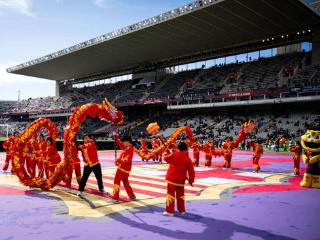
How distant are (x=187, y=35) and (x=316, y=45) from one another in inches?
592

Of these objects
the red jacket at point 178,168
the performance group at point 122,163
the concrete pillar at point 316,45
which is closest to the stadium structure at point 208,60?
the concrete pillar at point 316,45

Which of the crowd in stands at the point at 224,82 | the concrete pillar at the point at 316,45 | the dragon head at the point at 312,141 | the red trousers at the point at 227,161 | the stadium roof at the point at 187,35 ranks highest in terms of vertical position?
the stadium roof at the point at 187,35

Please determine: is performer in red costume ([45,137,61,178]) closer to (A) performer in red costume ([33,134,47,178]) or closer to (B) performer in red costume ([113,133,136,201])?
(A) performer in red costume ([33,134,47,178])

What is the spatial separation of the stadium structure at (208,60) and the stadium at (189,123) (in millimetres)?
176

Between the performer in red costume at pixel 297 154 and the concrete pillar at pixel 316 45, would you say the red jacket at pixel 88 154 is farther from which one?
the concrete pillar at pixel 316 45

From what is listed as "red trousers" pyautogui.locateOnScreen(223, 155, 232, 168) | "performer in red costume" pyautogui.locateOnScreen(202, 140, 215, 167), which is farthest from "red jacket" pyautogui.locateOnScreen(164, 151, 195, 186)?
"performer in red costume" pyautogui.locateOnScreen(202, 140, 215, 167)

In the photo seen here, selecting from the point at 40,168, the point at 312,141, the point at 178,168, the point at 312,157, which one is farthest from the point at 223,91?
the point at 178,168

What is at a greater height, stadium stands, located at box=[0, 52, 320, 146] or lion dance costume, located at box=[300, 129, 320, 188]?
stadium stands, located at box=[0, 52, 320, 146]

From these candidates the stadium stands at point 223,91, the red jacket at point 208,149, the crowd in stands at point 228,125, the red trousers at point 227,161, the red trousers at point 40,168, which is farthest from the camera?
the stadium stands at point 223,91

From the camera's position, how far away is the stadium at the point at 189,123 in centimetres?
745

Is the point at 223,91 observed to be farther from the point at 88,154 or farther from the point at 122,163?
the point at 122,163

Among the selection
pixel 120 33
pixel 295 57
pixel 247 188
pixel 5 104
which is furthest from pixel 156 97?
pixel 5 104

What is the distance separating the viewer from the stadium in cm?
745

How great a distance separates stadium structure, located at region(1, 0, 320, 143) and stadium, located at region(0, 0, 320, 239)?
0.58 feet
